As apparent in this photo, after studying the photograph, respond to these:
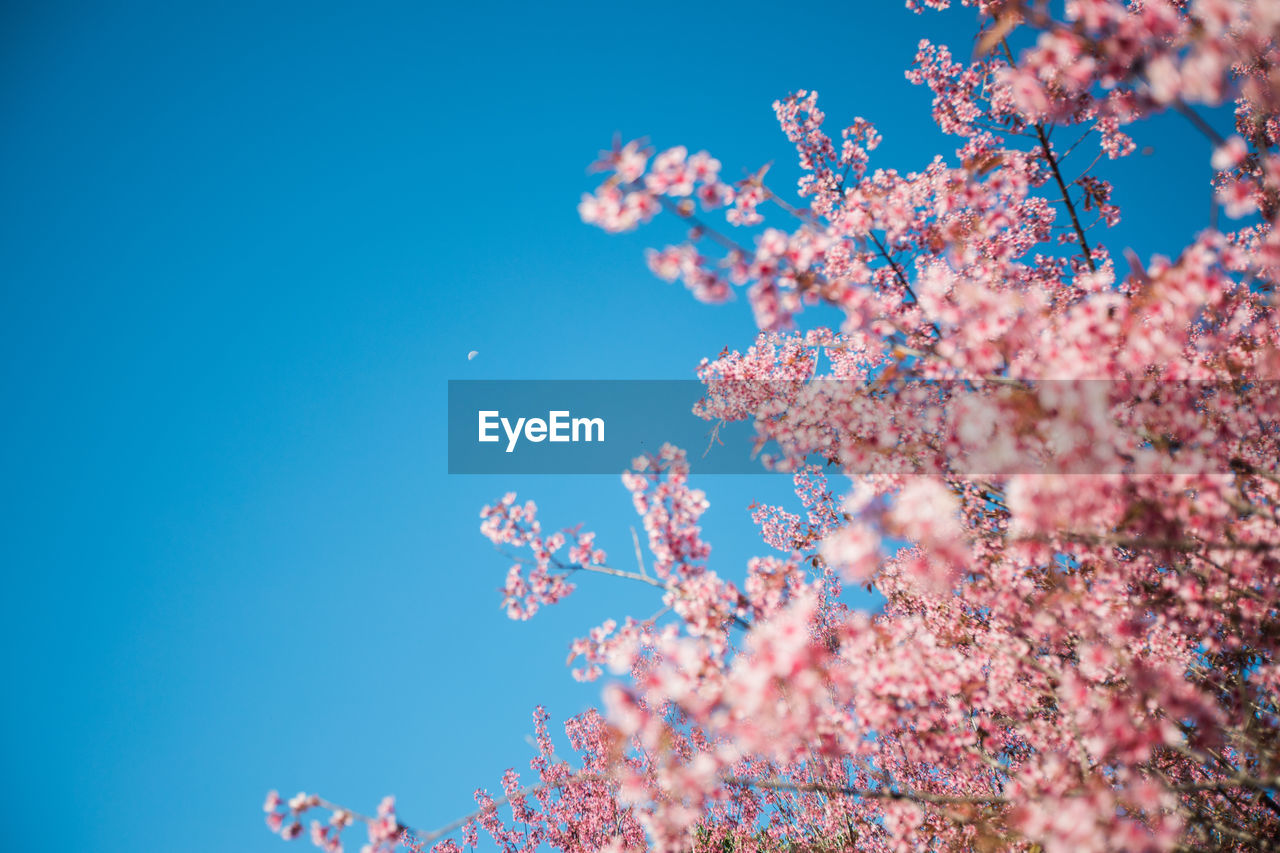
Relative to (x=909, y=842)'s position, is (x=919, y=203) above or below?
above

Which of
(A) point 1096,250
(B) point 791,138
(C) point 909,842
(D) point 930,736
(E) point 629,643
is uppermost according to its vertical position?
(B) point 791,138

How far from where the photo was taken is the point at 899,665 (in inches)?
132

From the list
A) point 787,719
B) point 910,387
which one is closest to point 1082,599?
point 910,387

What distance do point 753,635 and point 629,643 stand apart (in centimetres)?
144

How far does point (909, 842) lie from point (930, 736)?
225 centimetres

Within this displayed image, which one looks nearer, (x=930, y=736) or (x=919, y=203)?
(x=930, y=736)

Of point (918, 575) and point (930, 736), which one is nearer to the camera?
point (918, 575)

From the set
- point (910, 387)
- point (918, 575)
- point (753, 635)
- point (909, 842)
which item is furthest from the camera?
point (909, 842)

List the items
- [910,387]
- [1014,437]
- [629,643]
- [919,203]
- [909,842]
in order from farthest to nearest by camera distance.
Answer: [919,203] < [909,842] < [910,387] < [629,643] < [1014,437]

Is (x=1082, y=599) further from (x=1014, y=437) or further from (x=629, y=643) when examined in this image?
(x=629, y=643)

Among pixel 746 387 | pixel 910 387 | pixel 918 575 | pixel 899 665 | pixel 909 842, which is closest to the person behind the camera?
pixel 918 575

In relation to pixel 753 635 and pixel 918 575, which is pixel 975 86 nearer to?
pixel 918 575

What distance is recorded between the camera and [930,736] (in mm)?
3781

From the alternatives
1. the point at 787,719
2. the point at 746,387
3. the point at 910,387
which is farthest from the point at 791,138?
the point at 787,719
